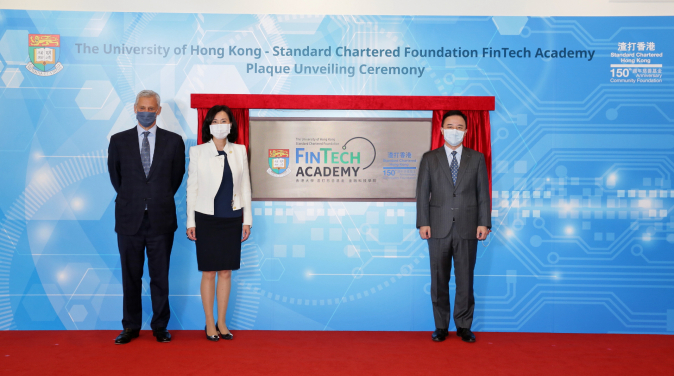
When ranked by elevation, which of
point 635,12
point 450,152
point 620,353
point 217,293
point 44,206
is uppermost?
point 635,12

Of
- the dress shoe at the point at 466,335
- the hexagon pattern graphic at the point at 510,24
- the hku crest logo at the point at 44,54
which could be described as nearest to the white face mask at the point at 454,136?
the hexagon pattern graphic at the point at 510,24

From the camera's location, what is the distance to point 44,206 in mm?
3730

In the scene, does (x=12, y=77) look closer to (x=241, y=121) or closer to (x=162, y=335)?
(x=241, y=121)

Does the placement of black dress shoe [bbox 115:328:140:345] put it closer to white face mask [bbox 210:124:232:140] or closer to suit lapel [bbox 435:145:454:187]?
white face mask [bbox 210:124:232:140]

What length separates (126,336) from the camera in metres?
3.39

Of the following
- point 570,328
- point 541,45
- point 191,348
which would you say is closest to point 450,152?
point 541,45

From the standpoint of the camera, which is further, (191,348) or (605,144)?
(605,144)

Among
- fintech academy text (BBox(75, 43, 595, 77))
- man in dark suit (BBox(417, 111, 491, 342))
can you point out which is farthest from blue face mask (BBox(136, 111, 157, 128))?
man in dark suit (BBox(417, 111, 491, 342))

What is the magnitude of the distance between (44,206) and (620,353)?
15.6 feet

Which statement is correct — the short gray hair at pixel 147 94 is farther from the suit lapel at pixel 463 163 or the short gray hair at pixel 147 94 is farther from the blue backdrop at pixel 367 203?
the suit lapel at pixel 463 163

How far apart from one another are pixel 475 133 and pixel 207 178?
2.24 m

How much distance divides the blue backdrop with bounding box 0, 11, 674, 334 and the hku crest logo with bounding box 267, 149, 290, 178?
28cm

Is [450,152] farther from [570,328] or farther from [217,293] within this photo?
[217,293]

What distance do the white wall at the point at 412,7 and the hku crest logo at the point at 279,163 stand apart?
1194 mm
